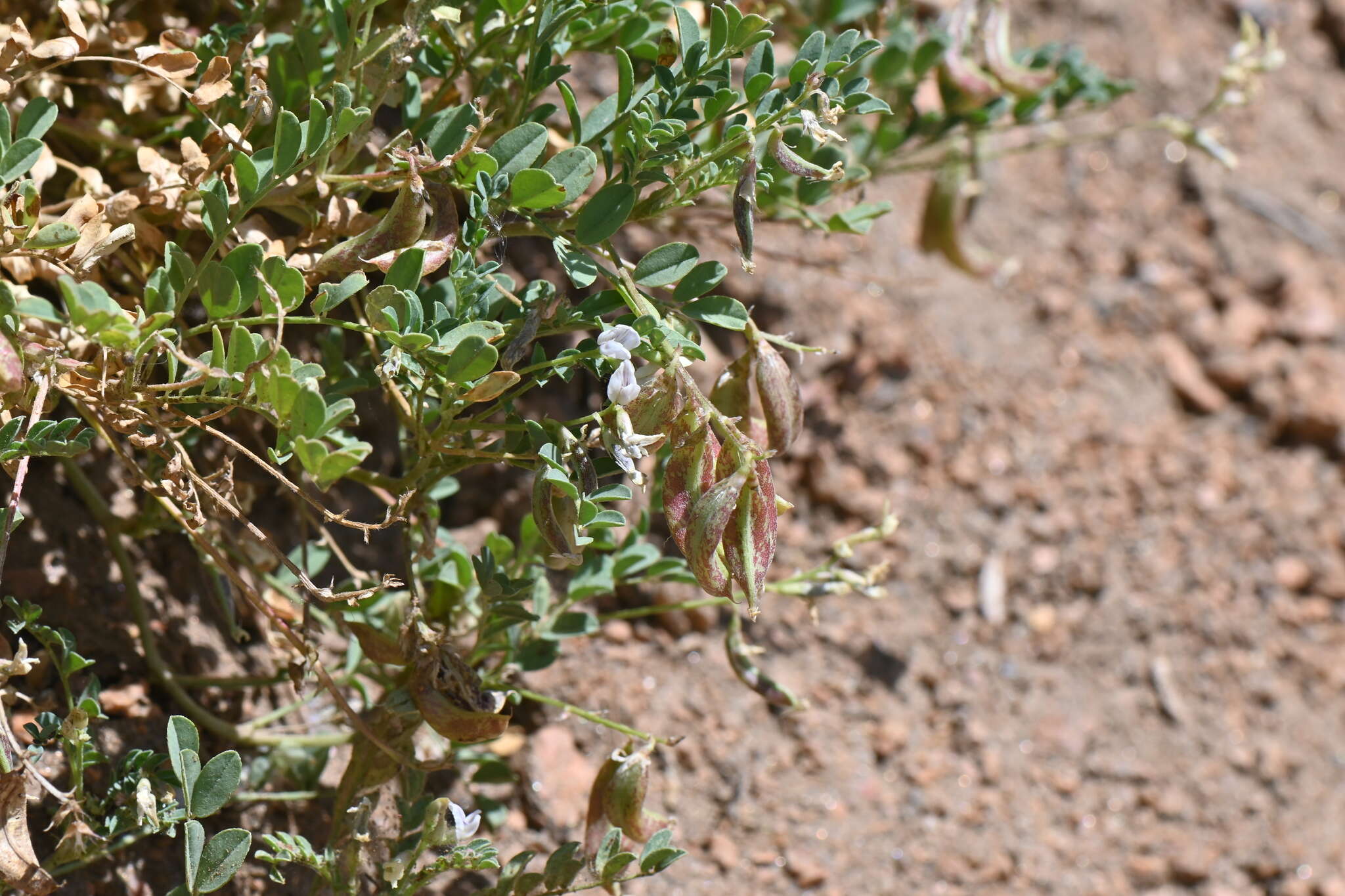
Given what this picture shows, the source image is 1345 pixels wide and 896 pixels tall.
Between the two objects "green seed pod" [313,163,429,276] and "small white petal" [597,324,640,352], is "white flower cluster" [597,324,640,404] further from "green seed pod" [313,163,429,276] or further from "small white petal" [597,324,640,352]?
"green seed pod" [313,163,429,276]

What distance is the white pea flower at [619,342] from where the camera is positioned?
1009 mm

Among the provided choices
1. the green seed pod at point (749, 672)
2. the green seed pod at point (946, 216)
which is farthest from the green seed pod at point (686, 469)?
the green seed pod at point (946, 216)

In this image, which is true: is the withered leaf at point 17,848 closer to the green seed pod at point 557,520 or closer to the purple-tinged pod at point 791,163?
the green seed pod at point 557,520

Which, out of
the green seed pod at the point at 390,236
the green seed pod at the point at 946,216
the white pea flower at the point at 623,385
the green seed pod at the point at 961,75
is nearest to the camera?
the white pea flower at the point at 623,385

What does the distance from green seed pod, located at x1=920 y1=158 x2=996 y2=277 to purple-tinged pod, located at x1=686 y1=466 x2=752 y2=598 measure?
1.31m

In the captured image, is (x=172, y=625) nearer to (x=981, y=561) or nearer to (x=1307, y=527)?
(x=981, y=561)

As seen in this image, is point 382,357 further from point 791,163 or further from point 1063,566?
point 1063,566

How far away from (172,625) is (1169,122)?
174cm

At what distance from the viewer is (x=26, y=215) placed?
1.13 meters

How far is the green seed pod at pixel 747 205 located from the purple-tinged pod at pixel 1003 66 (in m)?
0.91

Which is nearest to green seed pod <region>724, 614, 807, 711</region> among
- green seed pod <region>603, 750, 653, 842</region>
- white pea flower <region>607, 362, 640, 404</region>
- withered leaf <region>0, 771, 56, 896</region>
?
green seed pod <region>603, 750, 653, 842</region>

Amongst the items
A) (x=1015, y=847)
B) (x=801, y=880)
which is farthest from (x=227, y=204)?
(x=1015, y=847)

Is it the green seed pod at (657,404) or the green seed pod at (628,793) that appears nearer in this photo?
the green seed pod at (657,404)

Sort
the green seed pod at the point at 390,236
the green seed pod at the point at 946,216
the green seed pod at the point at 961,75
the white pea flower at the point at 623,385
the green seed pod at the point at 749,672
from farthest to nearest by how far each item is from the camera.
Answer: the green seed pod at the point at 946,216 < the green seed pod at the point at 961,75 < the green seed pod at the point at 749,672 < the green seed pod at the point at 390,236 < the white pea flower at the point at 623,385
